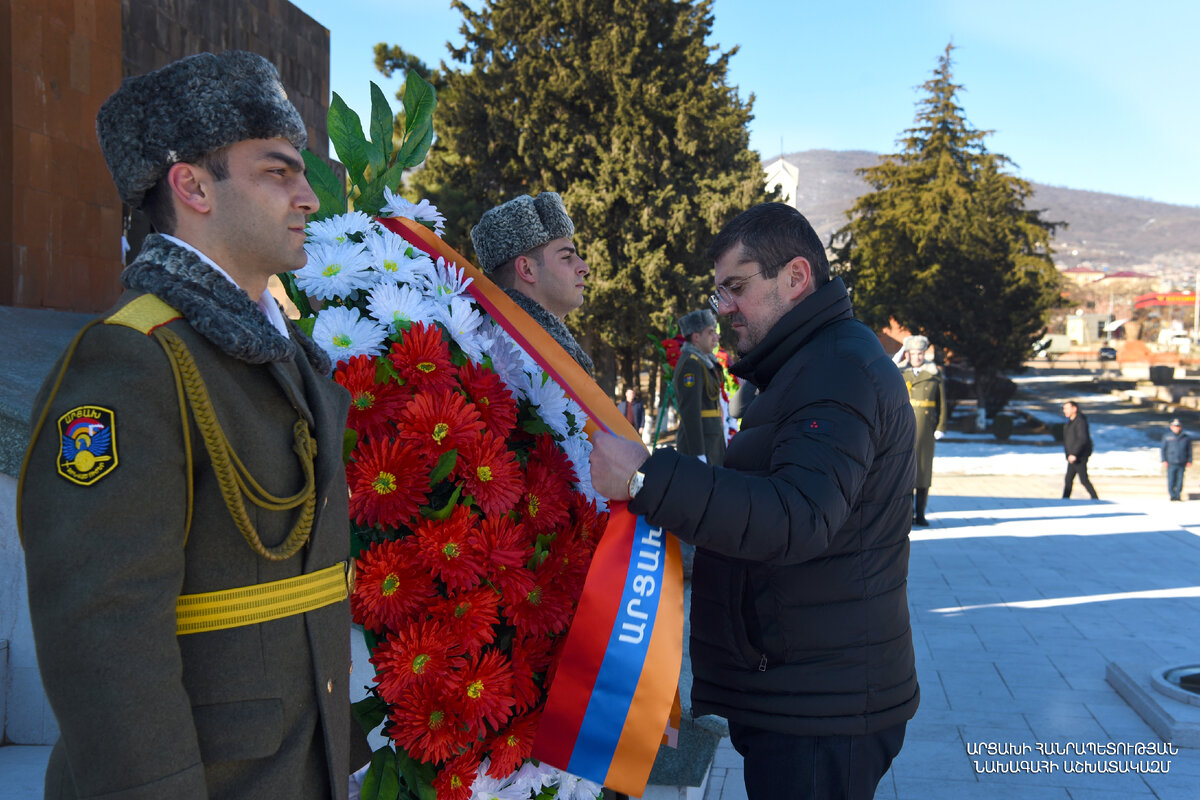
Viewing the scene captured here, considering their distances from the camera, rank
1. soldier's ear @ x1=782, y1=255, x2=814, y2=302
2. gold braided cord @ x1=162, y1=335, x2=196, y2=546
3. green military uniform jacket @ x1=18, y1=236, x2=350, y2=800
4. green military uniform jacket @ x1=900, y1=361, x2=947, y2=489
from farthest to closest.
A: green military uniform jacket @ x1=900, y1=361, x2=947, y2=489, soldier's ear @ x1=782, y1=255, x2=814, y2=302, gold braided cord @ x1=162, y1=335, x2=196, y2=546, green military uniform jacket @ x1=18, y1=236, x2=350, y2=800

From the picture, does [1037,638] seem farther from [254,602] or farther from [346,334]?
[254,602]

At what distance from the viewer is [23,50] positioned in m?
6.18

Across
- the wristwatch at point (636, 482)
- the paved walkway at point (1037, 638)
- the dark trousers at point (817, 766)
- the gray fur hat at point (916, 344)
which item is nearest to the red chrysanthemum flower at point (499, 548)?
the wristwatch at point (636, 482)

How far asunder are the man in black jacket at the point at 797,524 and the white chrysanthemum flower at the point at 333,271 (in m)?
0.70

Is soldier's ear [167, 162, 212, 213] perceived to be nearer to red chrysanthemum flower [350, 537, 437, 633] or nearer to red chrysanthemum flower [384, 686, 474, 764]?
red chrysanthemum flower [350, 537, 437, 633]

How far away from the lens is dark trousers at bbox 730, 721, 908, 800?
209 cm

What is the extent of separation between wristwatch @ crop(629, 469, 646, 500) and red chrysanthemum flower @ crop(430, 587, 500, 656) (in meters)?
0.37

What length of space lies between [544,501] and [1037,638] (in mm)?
5563

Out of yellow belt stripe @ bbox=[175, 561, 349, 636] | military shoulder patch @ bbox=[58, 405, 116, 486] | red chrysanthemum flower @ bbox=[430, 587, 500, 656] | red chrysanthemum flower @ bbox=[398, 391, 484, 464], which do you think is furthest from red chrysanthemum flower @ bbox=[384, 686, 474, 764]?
military shoulder patch @ bbox=[58, 405, 116, 486]

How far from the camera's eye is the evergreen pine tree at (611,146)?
25625 millimetres

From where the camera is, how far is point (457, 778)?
1.88 m

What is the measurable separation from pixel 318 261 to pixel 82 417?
0.96m

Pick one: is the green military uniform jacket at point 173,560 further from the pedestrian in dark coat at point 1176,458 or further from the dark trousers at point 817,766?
the pedestrian in dark coat at point 1176,458

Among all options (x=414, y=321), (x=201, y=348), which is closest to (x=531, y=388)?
(x=414, y=321)
